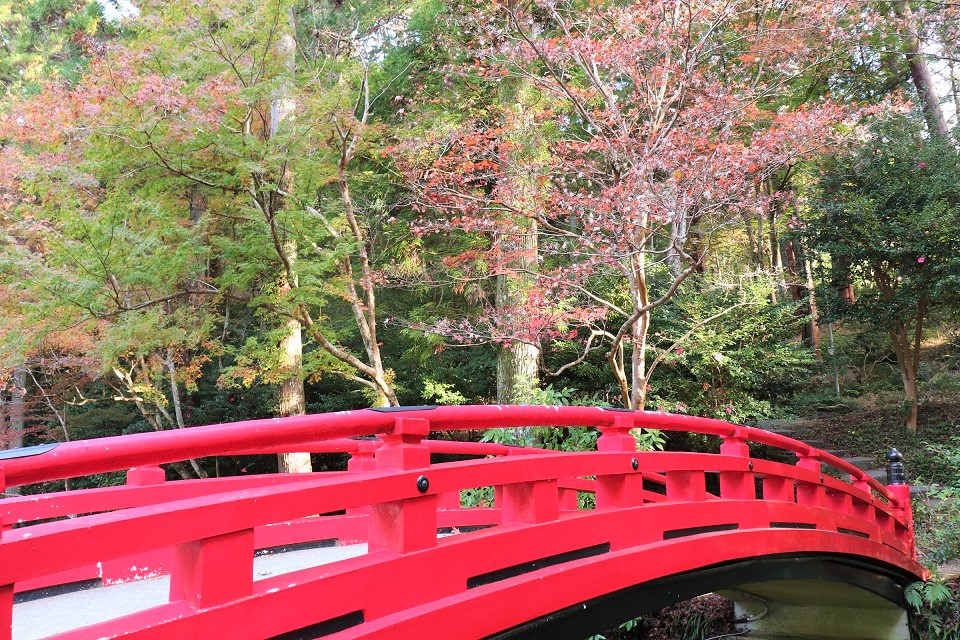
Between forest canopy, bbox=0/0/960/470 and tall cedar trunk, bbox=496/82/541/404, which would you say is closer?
forest canopy, bbox=0/0/960/470

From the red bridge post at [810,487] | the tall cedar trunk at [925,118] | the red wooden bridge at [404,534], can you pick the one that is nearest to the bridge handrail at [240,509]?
the red wooden bridge at [404,534]

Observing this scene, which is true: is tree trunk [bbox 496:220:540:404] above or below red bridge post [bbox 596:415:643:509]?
above

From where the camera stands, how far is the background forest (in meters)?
7.44

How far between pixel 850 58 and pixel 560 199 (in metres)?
12.0

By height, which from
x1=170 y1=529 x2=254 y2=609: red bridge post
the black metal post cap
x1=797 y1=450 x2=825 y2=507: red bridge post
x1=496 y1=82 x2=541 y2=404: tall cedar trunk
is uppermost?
x1=496 y1=82 x2=541 y2=404: tall cedar trunk

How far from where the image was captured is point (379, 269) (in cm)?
1121

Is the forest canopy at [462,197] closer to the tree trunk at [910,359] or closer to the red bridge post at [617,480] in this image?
the tree trunk at [910,359]

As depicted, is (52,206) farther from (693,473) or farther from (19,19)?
(19,19)

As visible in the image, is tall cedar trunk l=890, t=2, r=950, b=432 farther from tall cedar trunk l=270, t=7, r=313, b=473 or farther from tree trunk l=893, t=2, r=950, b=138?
tall cedar trunk l=270, t=7, r=313, b=473

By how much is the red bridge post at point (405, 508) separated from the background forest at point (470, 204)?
4221 mm

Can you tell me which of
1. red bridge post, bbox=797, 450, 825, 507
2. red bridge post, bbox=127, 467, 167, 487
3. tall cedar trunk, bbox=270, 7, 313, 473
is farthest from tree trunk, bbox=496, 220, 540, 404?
red bridge post, bbox=127, 467, 167, 487

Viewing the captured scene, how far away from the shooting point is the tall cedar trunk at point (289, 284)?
9000 millimetres

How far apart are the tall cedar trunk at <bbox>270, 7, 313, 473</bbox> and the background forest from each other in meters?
0.07

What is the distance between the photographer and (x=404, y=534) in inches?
98.7
